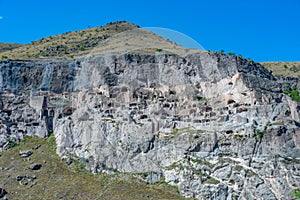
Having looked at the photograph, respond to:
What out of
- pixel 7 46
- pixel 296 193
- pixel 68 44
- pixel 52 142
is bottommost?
pixel 296 193

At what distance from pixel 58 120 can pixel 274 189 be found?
2912cm

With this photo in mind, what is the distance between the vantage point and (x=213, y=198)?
43.5 meters

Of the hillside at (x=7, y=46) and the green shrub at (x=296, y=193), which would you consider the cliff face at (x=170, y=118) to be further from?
the hillside at (x=7, y=46)

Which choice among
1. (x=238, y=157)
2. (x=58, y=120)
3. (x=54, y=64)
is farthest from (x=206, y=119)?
(x=54, y=64)

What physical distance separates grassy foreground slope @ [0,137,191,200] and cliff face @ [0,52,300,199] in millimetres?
1269

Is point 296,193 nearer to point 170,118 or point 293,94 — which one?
point 170,118

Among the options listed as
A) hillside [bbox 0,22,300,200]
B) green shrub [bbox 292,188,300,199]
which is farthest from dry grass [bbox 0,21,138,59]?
green shrub [bbox 292,188,300,199]

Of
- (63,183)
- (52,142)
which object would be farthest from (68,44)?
(63,183)

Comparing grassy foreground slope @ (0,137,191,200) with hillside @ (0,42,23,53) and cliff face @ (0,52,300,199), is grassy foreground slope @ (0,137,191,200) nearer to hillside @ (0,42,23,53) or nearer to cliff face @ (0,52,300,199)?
cliff face @ (0,52,300,199)

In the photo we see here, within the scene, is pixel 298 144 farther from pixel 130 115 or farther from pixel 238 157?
pixel 130 115

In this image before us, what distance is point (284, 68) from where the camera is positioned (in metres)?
93.2

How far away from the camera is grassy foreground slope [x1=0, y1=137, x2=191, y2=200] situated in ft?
148

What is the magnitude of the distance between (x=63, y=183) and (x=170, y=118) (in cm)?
1456

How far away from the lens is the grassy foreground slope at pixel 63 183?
45.0m
